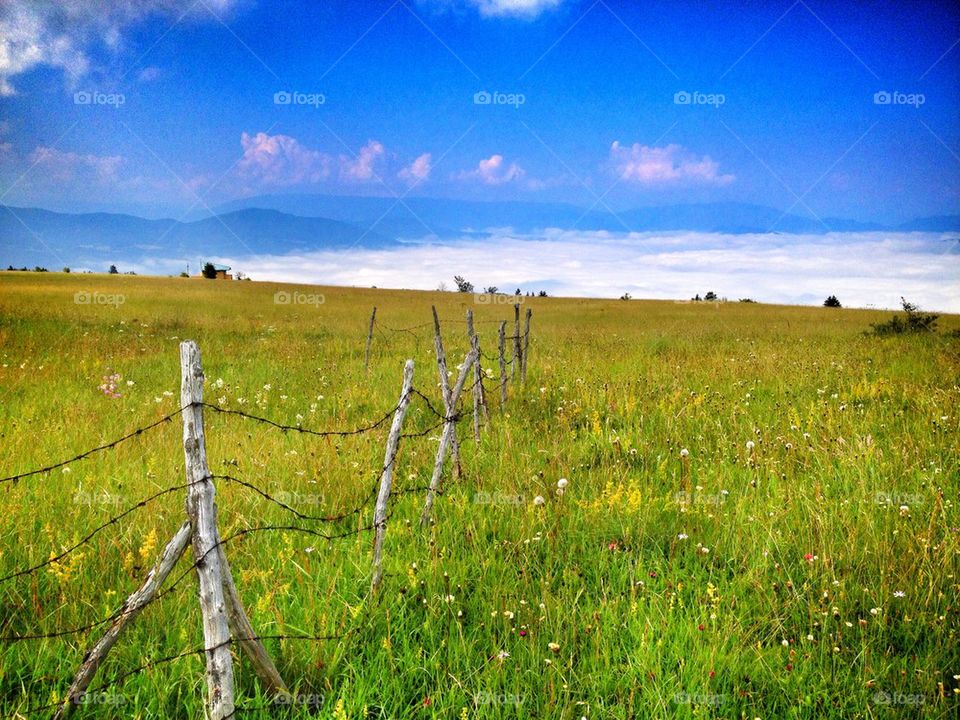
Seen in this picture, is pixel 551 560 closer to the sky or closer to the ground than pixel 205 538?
closer to the ground

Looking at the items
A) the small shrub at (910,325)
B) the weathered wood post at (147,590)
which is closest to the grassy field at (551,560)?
the weathered wood post at (147,590)

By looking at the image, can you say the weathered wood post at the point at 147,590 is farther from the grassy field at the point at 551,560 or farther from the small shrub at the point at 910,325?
the small shrub at the point at 910,325

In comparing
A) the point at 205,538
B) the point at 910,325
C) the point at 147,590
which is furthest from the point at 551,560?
the point at 910,325

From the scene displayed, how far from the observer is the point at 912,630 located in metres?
4.18

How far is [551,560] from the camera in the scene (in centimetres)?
495

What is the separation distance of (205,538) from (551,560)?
2913 millimetres

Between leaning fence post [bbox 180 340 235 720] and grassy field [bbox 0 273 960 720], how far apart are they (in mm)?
535

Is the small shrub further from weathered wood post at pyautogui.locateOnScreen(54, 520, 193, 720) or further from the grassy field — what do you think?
weathered wood post at pyautogui.locateOnScreen(54, 520, 193, 720)

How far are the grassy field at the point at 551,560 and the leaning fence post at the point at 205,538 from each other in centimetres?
54

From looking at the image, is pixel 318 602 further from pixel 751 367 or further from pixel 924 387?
pixel 751 367

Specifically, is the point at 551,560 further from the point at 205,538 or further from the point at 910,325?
the point at 910,325

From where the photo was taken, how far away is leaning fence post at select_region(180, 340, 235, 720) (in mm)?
2918

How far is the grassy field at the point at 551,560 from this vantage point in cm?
361

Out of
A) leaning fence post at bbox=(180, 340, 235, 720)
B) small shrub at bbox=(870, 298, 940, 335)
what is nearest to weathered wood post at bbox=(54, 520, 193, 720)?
leaning fence post at bbox=(180, 340, 235, 720)
